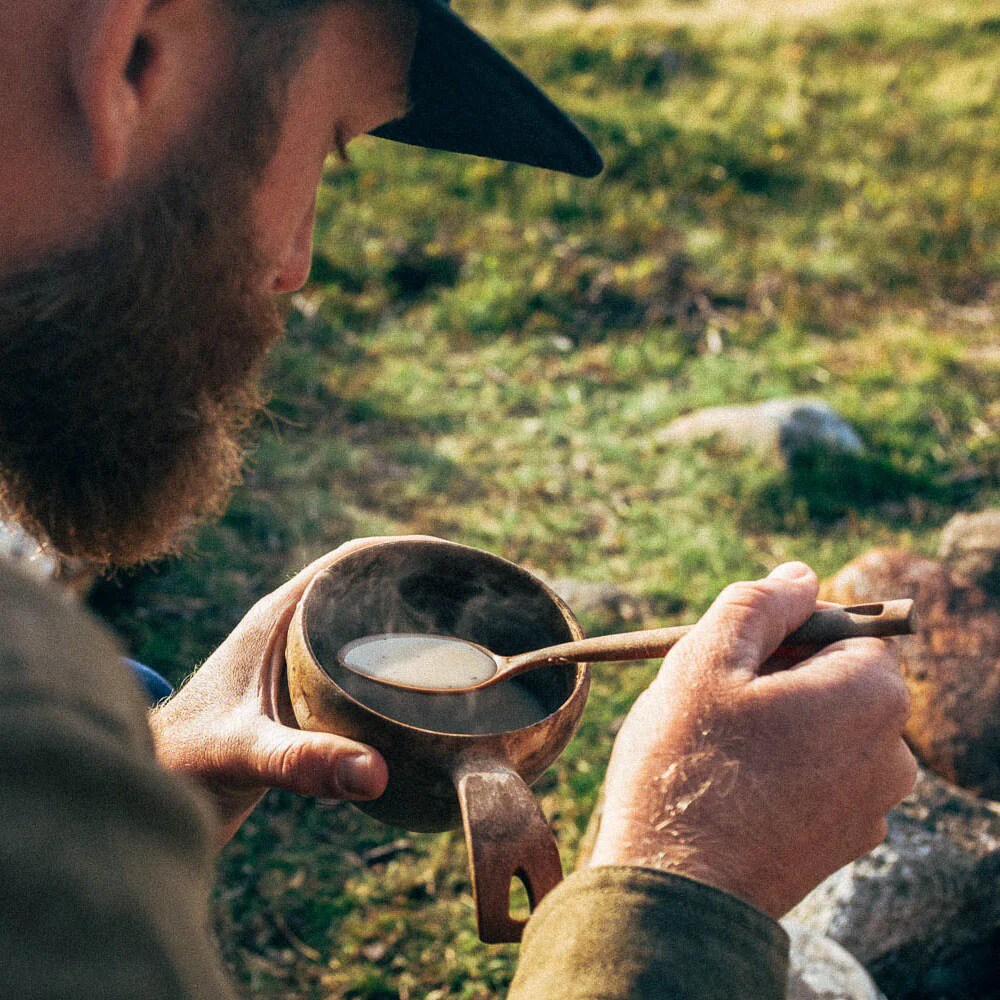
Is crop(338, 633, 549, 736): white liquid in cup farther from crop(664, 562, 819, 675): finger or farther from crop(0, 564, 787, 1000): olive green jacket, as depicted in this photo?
crop(0, 564, 787, 1000): olive green jacket

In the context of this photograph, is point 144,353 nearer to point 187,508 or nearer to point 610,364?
point 187,508

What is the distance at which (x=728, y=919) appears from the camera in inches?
47.4

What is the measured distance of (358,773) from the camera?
1.42m

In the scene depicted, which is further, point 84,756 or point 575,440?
point 575,440

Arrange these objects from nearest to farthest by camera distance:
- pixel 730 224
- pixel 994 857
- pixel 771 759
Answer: pixel 771 759, pixel 994 857, pixel 730 224

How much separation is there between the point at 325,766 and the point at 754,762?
1.81 ft

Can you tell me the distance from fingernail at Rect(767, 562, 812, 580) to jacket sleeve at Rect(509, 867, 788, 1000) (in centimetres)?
44

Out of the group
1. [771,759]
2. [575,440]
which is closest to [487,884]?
[771,759]

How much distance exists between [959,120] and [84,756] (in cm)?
857

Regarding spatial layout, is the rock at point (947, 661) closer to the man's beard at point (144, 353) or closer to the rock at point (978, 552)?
the rock at point (978, 552)

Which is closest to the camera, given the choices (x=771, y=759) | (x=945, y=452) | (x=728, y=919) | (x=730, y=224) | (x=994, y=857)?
(x=728, y=919)

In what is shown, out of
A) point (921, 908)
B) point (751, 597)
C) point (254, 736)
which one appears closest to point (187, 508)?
point (254, 736)

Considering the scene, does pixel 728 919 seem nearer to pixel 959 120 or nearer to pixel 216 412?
pixel 216 412

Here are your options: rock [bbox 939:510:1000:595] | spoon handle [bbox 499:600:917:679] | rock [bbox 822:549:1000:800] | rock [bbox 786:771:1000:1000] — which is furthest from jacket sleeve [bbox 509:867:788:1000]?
rock [bbox 939:510:1000:595]
